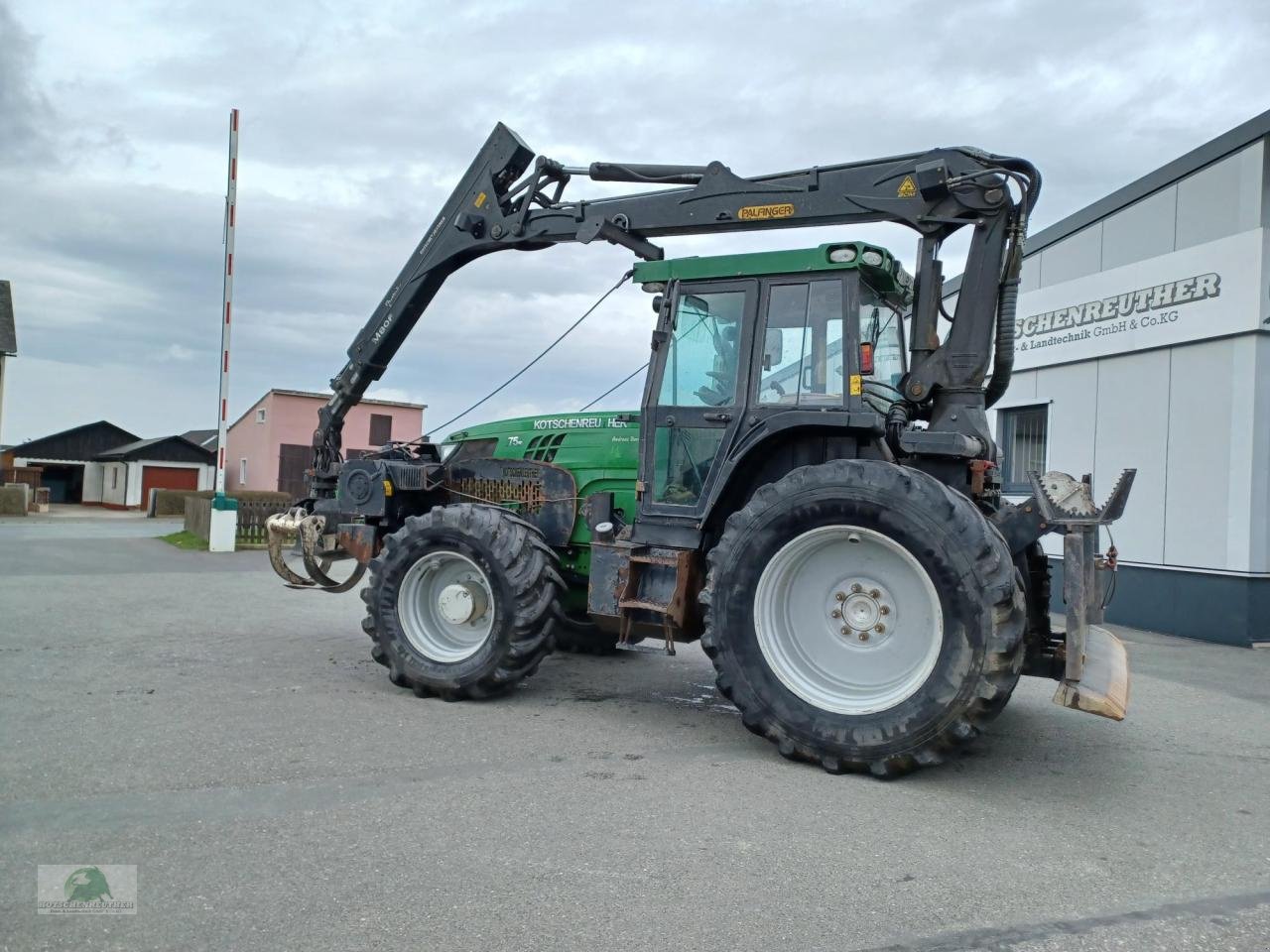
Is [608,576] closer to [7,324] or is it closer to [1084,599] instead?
[1084,599]

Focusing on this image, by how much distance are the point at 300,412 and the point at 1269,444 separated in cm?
2893

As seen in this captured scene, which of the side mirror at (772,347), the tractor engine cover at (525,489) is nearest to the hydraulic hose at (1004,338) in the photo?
the side mirror at (772,347)

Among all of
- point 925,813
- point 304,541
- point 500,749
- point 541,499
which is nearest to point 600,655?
point 541,499

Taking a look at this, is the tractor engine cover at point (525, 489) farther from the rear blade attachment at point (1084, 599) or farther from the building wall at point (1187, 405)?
the building wall at point (1187, 405)

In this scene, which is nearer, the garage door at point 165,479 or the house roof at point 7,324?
the house roof at point 7,324

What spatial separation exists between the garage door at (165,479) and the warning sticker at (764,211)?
4117cm

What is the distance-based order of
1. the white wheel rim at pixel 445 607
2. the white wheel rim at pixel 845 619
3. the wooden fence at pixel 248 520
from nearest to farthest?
the white wheel rim at pixel 845 619, the white wheel rim at pixel 445 607, the wooden fence at pixel 248 520

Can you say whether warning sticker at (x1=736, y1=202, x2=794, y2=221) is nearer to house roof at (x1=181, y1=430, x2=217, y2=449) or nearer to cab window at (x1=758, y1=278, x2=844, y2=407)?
cab window at (x1=758, y1=278, x2=844, y2=407)

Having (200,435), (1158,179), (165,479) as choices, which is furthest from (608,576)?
(200,435)

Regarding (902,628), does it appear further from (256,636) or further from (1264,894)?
(256,636)

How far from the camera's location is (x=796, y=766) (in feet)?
17.1

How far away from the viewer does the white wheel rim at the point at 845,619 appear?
521cm

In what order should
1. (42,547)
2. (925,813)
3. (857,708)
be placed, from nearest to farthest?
(925,813)
(857,708)
(42,547)

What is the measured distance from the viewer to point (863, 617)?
5.36 metres
